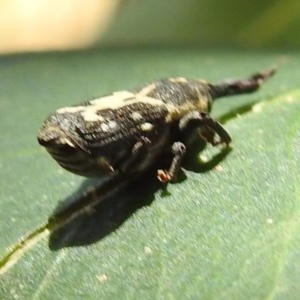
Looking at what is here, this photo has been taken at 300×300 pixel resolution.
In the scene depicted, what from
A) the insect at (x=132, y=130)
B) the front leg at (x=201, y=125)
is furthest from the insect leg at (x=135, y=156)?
the front leg at (x=201, y=125)

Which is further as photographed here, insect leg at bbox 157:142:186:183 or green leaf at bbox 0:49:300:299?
insect leg at bbox 157:142:186:183

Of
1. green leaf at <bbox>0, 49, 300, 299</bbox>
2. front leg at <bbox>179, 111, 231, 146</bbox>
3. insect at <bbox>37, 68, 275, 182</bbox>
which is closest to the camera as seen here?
green leaf at <bbox>0, 49, 300, 299</bbox>

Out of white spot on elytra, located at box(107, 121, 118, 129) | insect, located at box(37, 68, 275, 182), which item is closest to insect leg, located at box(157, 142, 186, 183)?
insect, located at box(37, 68, 275, 182)

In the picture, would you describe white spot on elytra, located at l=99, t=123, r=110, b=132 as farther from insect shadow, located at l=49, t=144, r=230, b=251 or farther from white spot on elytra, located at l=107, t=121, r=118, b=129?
insect shadow, located at l=49, t=144, r=230, b=251

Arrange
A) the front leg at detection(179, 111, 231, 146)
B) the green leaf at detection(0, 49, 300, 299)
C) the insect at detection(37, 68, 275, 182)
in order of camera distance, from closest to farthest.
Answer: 1. the green leaf at detection(0, 49, 300, 299)
2. the insect at detection(37, 68, 275, 182)
3. the front leg at detection(179, 111, 231, 146)

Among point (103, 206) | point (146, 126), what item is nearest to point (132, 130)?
point (146, 126)

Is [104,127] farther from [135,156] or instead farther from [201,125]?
[201,125]

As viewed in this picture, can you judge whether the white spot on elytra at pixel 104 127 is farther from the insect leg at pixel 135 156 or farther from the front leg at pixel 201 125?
the front leg at pixel 201 125
